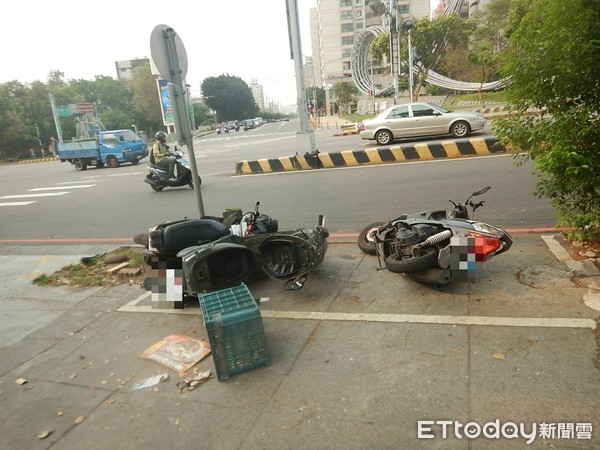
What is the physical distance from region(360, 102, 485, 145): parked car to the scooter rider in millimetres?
7806

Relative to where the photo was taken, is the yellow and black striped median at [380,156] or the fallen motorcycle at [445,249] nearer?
the fallen motorcycle at [445,249]

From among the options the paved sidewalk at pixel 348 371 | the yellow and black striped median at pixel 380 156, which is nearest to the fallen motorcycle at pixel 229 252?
the paved sidewalk at pixel 348 371

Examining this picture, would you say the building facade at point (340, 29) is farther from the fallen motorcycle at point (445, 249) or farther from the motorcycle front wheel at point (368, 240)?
the fallen motorcycle at point (445, 249)

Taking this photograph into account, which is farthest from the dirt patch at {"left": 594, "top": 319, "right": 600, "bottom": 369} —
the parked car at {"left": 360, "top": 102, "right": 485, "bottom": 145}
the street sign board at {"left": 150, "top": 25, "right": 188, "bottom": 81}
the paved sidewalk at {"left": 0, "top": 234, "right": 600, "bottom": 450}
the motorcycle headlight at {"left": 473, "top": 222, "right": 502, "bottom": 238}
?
the parked car at {"left": 360, "top": 102, "right": 485, "bottom": 145}

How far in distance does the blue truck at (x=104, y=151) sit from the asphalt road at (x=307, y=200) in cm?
880

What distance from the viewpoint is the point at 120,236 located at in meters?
7.71

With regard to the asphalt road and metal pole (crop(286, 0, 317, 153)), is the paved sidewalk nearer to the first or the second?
the asphalt road

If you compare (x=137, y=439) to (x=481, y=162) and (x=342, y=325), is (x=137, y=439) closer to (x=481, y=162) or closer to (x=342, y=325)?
(x=342, y=325)

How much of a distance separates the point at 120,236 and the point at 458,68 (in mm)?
46849

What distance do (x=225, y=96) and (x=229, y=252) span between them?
309ft

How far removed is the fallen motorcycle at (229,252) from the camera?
3.95 m

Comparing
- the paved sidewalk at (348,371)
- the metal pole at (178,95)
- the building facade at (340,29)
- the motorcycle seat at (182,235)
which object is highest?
the building facade at (340,29)

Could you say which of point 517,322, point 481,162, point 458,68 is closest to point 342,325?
point 517,322

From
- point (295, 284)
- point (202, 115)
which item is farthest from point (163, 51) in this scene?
point (202, 115)
